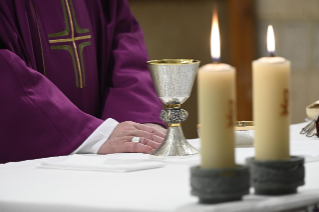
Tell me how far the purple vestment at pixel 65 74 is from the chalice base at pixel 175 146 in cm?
25

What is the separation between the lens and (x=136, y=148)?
1272mm

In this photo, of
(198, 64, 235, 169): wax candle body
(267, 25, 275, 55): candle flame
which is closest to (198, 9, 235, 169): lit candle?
(198, 64, 235, 169): wax candle body

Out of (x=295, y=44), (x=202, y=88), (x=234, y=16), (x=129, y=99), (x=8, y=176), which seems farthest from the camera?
(x=234, y=16)

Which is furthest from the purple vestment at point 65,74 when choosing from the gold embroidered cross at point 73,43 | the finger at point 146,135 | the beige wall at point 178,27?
the beige wall at point 178,27

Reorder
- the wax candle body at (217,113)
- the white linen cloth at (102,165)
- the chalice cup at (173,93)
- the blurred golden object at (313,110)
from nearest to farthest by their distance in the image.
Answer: the wax candle body at (217,113)
the white linen cloth at (102,165)
the chalice cup at (173,93)
the blurred golden object at (313,110)

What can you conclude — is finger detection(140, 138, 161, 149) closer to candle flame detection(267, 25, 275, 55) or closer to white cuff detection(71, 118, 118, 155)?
white cuff detection(71, 118, 118, 155)

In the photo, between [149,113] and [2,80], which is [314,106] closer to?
[149,113]

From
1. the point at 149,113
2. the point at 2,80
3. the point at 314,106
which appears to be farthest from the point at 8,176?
the point at 314,106

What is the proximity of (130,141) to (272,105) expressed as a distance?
0.64m

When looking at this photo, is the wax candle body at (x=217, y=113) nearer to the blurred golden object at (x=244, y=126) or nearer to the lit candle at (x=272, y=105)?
the lit candle at (x=272, y=105)

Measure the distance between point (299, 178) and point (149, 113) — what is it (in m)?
0.92

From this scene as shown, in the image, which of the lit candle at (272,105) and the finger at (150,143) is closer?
the lit candle at (272,105)

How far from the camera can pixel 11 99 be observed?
1.38 meters

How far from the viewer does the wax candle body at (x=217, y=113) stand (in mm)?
665
